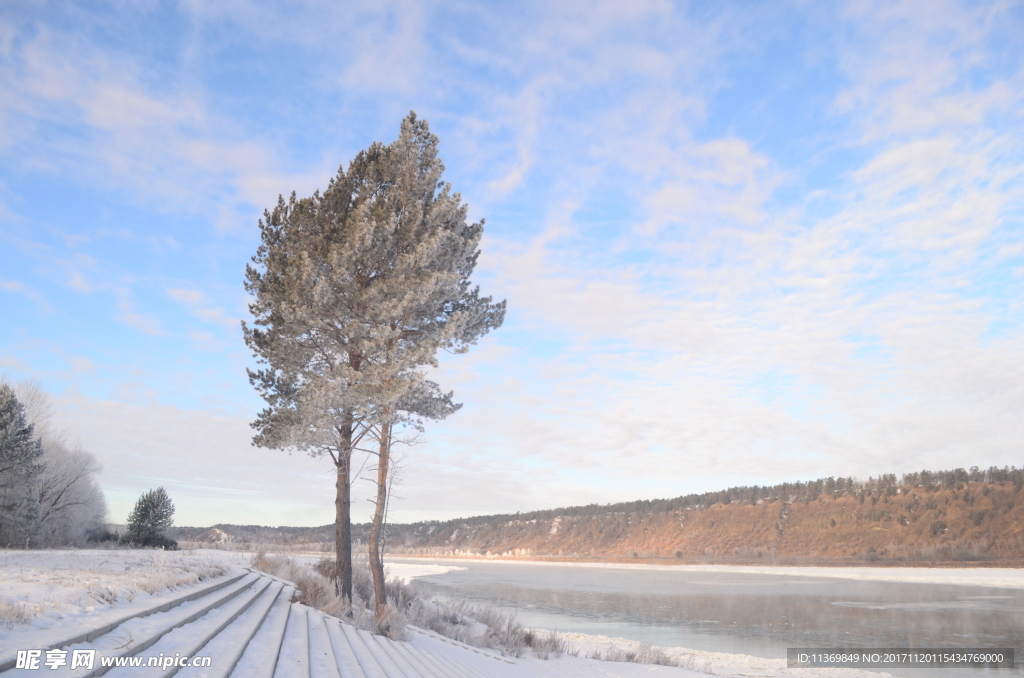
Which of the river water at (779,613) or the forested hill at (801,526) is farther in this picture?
the forested hill at (801,526)

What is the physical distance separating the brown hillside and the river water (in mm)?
18191

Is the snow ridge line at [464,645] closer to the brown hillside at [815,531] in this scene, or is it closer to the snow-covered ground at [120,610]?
the snow-covered ground at [120,610]

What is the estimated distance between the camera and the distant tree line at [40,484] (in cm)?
2869

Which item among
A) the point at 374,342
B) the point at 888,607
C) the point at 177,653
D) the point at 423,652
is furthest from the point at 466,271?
the point at 888,607

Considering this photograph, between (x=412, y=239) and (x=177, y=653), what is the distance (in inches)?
426

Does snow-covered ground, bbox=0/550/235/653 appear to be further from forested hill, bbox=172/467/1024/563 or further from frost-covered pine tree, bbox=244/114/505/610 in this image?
forested hill, bbox=172/467/1024/563

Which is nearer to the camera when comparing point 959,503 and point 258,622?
point 258,622

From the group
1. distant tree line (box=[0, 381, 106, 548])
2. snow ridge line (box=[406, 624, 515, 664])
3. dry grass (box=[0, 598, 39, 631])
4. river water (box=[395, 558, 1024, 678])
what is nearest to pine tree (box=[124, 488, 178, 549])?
distant tree line (box=[0, 381, 106, 548])

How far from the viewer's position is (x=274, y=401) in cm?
1606

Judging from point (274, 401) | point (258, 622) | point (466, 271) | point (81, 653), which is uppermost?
point (466, 271)

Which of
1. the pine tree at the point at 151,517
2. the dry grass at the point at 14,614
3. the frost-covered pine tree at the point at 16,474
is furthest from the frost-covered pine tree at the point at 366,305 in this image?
the pine tree at the point at 151,517

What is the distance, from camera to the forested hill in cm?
6481

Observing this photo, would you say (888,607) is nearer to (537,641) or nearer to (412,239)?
(537,641)

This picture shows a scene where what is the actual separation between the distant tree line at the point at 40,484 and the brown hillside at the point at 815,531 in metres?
20.8
